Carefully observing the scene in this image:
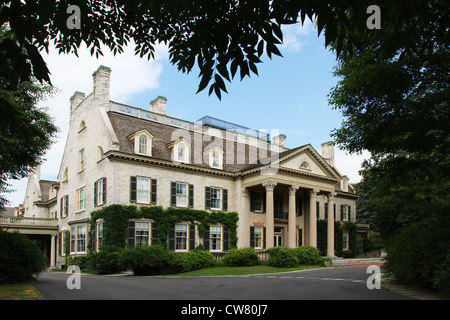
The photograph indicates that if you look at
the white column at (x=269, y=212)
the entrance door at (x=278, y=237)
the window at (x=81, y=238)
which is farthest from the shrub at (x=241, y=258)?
the window at (x=81, y=238)

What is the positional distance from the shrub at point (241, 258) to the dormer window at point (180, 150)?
27.0ft

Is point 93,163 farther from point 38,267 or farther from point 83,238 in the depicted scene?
point 38,267

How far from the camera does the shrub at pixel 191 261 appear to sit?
25.5m

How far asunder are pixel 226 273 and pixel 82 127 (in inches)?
723

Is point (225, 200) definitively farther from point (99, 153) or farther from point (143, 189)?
point (99, 153)

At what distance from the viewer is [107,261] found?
86.0ft

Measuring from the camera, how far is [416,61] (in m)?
12.5

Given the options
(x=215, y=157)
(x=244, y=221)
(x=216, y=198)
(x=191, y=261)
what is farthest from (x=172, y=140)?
(x=191, y=261)

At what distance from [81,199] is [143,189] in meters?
6.77

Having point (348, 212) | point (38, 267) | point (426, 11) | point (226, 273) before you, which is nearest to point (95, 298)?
point (38, 267)

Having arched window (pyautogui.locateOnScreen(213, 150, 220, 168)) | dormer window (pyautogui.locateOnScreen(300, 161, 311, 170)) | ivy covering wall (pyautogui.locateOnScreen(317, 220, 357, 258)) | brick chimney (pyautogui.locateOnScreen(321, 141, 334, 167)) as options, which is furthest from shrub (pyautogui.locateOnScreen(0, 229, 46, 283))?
brick chimney (pyautogui.locateOnScreen(321, 141, 334, 167))

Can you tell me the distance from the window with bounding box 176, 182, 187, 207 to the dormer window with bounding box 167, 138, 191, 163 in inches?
79.1

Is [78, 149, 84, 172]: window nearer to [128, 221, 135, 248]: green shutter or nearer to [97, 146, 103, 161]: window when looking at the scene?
[97, 146, 103, 161]: window
